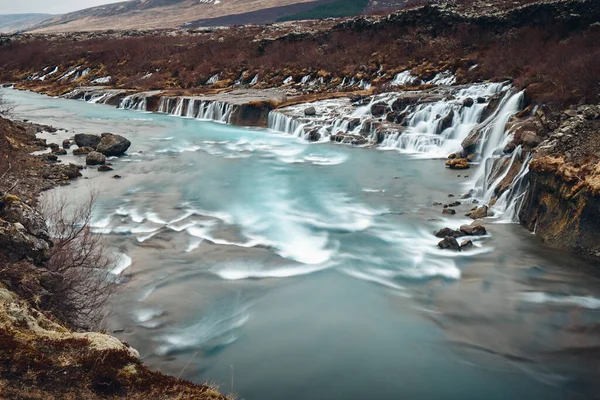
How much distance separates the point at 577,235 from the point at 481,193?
16.4 ft

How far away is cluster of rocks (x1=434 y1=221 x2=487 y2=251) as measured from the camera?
42.2 feet

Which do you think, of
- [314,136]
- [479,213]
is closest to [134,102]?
[314,136]

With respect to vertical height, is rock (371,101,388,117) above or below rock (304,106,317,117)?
above

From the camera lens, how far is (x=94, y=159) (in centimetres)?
2166

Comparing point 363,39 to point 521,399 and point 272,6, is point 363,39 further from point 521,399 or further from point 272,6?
point 272,6

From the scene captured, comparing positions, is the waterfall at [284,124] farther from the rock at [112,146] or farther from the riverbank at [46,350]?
the riverbank at [46,350]

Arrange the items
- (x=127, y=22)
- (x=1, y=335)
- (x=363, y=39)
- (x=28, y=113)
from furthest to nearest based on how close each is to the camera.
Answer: (x=127, y=22), (x=363, y=39), (x=28, y=113), (x=1, y=335)

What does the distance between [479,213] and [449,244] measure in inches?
113

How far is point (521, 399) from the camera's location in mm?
7820

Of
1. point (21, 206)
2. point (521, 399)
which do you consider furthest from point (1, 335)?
point (521, 399)

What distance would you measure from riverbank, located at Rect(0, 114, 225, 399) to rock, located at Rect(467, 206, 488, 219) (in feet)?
37.6

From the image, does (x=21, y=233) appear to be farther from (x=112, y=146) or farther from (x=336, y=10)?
(x=336, y=10)

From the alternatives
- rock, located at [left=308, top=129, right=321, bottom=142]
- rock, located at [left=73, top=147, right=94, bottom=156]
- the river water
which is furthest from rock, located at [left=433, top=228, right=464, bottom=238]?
rock, located at [left=73, top=147, right=94, bottom=156]

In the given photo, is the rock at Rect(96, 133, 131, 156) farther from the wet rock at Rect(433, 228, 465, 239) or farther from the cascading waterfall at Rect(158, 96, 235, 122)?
the wet rock at Rect(433, 228, 465, 239)
